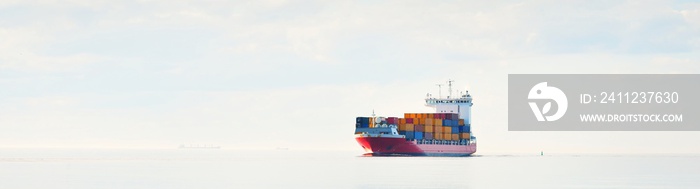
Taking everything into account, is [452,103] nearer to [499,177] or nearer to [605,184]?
[499,177]

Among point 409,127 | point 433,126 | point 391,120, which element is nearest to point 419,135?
point 409,127

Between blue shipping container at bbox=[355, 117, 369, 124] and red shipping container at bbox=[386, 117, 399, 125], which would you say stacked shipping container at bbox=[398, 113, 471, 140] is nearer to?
red shipping container at bbox=[386, 117, 399, 125]

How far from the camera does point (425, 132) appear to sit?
158250mm

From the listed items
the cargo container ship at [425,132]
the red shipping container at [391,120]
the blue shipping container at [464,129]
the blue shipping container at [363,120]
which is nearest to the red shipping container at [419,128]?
the cargo container ship at [425,132]

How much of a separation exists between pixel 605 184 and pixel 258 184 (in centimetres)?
2525

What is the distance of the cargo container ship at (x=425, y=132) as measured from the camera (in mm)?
151625

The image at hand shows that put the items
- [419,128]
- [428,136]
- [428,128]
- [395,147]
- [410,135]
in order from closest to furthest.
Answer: [395,147], [410,135], [419,128], [428,136], [428,128]

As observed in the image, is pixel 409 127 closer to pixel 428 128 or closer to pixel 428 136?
pixel 428 128

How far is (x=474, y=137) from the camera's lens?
178625mm

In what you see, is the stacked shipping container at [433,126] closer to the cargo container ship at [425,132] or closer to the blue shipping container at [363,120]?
the cargo container ship at [425,132]

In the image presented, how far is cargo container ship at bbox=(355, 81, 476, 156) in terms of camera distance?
152 m

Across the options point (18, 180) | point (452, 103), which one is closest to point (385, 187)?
point (18, 180)

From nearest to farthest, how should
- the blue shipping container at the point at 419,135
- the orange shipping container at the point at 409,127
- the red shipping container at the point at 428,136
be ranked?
1. the orange shipping container at the point at 409,127
2. the blue shipping container at the point at 419,135
3. the red shipping container at the point at 428,136

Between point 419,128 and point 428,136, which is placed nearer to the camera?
point 419,128
